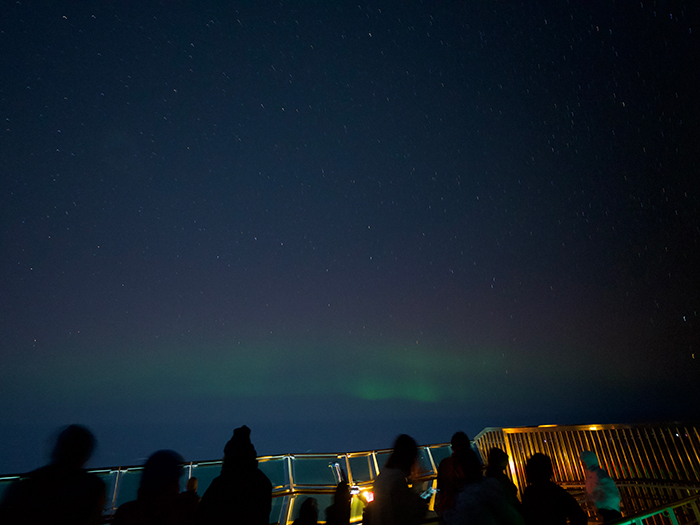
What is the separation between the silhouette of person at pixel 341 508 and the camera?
3836 millimetres

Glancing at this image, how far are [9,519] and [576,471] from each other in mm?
9816

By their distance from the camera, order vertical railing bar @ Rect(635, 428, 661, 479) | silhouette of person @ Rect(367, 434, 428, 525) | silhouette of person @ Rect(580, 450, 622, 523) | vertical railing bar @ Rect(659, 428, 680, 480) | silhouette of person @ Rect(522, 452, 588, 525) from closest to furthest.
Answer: silhouette of person @ Rect(367, 434, 428, 525)
silhouette of person @ Rect(522, 452, 588, 525)
silhouette of person @ Rect(580, 450, 622, 523)
vertical railing bar @ Rect(659, 428, 680, 480)
vertical railing bar @ Rect(635, 428, 661, 479)

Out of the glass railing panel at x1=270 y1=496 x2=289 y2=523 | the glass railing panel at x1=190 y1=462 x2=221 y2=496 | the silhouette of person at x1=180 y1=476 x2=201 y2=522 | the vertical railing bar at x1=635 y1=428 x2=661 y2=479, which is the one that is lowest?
the glass railing panel at x1=270 y1=496 x2=289 y2=523

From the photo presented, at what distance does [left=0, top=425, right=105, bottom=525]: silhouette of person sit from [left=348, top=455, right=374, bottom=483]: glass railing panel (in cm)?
502

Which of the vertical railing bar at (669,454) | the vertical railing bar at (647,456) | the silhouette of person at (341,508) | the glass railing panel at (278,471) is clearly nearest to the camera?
the silhouette of person at (341,508)

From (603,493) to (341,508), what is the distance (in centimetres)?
326

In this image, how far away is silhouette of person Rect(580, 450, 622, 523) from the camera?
167 inches

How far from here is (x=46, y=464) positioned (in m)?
2.86

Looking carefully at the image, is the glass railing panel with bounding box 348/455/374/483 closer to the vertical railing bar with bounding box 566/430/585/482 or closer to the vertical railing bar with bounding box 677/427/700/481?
the vertical railing bar with bounding box 566/430/585/482

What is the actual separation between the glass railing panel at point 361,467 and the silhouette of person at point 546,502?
4.28 m

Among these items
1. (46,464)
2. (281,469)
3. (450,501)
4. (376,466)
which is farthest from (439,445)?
(46,464)

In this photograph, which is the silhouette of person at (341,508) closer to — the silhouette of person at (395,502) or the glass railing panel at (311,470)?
the silhouette of person at (395,502)

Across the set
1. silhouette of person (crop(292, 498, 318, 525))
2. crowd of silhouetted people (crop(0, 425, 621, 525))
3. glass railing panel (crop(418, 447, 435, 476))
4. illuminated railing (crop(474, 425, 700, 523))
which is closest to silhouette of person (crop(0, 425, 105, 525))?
crowd of silhouetted people (crop(0, 425, 621, 525))

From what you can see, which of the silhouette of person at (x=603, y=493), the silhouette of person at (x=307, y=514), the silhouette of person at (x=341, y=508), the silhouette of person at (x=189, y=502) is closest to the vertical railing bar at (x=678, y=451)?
the silhouette of person at (x=603, y=493)
